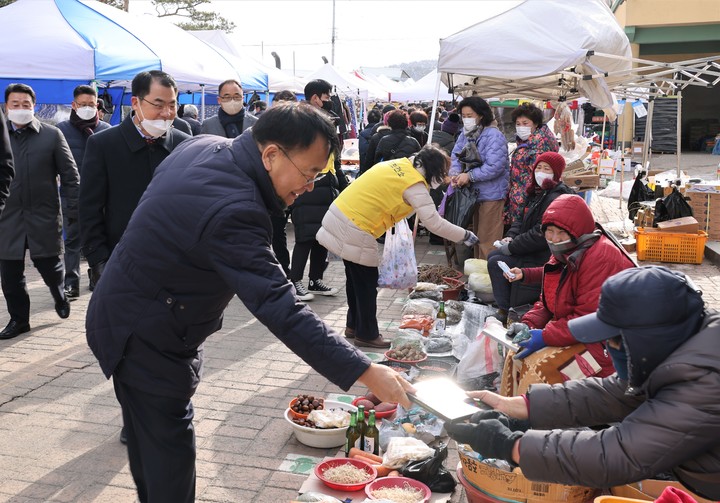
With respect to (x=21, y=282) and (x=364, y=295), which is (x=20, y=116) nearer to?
(x=21, y=282)

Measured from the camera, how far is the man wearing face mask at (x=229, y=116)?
7141 millimetres

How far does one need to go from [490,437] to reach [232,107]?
544 cm

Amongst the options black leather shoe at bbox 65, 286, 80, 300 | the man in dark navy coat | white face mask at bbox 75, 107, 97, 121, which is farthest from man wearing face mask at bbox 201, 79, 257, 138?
the man in dark navy coat

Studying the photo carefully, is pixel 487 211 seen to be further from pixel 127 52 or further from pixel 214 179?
pixel 214 179

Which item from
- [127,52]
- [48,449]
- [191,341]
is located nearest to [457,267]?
[127,52]

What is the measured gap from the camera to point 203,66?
40.5ft

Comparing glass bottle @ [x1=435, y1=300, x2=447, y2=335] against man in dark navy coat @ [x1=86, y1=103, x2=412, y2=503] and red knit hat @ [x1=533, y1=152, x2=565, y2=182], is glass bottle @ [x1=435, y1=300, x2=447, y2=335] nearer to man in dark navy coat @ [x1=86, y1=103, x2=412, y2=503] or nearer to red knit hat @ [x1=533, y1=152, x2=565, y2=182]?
red knit hat @ [x1=533, y1=152, x2=565, y2=182]

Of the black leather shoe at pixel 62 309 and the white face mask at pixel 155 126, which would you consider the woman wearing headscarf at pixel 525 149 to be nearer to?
the white face mask at pixel 155 126

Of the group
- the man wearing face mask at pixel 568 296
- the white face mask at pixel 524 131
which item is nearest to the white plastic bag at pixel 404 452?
the man wearing face mask at pixel 568 296

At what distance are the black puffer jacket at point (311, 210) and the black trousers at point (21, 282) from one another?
237cm

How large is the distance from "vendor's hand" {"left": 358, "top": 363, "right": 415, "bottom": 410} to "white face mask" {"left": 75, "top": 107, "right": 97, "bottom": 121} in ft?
22.7

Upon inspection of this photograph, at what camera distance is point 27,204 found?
6.20 meters

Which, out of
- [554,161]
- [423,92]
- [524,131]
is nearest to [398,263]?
[554,161]

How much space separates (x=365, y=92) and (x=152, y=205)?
23069mm
